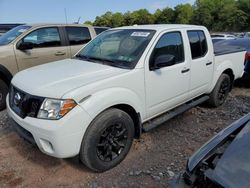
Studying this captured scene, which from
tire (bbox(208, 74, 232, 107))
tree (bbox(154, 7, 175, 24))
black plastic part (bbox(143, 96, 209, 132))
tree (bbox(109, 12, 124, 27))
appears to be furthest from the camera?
tree (bbox(109, 12, 124, 27))

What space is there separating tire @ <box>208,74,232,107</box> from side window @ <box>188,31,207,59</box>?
927mm

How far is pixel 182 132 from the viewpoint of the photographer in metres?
4.10

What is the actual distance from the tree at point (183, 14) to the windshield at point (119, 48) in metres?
61.6

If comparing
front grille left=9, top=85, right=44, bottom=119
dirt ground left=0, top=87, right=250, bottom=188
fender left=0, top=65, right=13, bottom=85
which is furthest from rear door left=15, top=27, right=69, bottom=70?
front grille left=9, top=85, right=44, bottom=119

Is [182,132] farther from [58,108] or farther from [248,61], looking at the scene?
[248,61]

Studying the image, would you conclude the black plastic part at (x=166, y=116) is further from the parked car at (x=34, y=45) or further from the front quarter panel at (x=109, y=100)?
the parked car at (x=34, y=45)

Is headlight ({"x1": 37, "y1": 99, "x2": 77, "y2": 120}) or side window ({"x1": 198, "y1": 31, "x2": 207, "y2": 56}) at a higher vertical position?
side window ({"x1": 198, "y1": 31, "x2": 207, "y2": 56})

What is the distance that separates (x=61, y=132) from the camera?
2.47 metres

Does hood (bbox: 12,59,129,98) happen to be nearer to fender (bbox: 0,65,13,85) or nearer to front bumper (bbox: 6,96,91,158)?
front bumper (bbox: 6,96,91,158)

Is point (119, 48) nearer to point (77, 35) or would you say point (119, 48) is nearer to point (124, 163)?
point (124, 163)

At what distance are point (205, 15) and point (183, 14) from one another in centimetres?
854

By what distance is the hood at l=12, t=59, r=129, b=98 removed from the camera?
2645 mm

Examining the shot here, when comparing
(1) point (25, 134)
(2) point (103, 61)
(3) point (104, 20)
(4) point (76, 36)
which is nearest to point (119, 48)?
(2) point (103, 61)

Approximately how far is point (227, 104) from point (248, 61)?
181 centimetres
